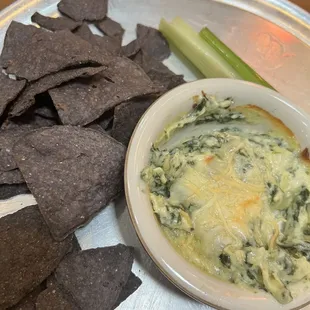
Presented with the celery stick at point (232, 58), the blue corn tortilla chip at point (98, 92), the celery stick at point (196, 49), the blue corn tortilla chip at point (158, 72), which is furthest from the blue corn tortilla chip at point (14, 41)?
the celery stick at point (232, 58)

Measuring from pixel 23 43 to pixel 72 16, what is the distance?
215 mm

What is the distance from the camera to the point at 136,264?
1.46 meters

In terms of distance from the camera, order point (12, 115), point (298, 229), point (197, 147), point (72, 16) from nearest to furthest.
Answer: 1. point (298, 229)
2. point (197, 147)
3. point (12, 115)
4. point (72, 16)

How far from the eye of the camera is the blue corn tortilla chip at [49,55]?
4.61 feet

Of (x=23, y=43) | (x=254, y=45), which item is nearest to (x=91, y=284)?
(x=23, y=43)

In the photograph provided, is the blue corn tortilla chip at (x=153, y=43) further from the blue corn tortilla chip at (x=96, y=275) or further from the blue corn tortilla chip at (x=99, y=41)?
the blue corn tortilla chip at (x=96, y=275)

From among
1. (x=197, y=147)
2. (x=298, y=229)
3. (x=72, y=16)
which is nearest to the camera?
(x=298, y=229)

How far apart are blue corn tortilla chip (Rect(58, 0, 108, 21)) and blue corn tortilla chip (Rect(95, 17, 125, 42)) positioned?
0.02 metres

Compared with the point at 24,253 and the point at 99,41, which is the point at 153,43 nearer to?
the point at 99,41

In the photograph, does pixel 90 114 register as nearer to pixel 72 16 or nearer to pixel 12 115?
pixel 12 115

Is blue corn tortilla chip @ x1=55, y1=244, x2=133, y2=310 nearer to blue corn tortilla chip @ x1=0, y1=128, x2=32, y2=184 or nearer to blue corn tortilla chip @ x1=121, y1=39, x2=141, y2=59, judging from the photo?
blue corn tortilla chip @ x1=0, y1=128, x2=32, y2=184

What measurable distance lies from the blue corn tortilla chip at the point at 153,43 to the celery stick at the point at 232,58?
0.13 metres

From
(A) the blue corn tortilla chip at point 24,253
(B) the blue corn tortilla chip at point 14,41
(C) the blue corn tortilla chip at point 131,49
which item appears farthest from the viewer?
(C) the blue corn tortilla chip at point 131,49

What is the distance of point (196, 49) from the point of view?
1.65 meters
